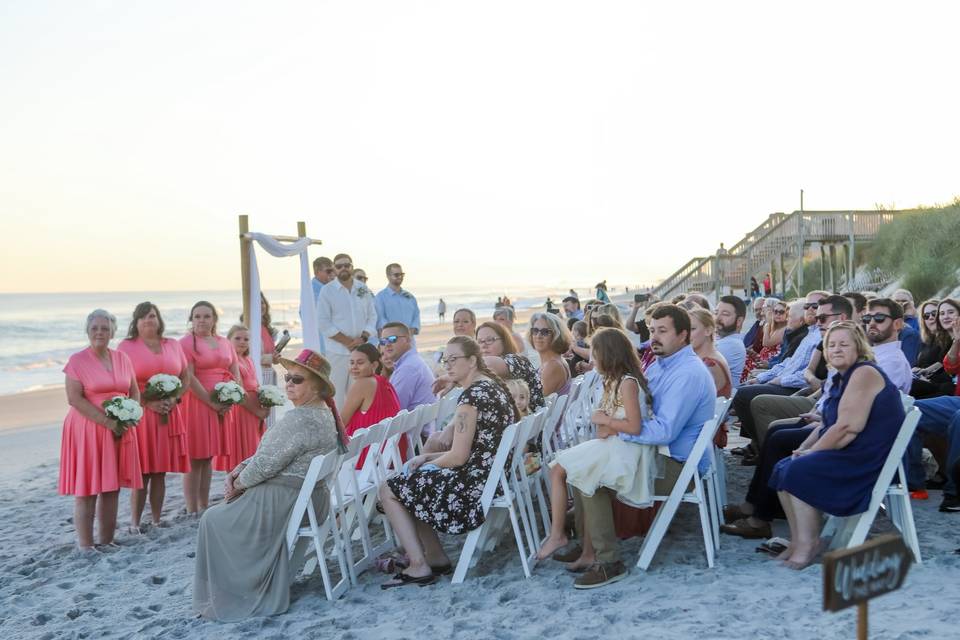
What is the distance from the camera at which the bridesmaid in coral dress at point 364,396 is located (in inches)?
239

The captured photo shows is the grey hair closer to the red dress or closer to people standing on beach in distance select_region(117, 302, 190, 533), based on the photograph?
people standing on beach in distance select_region(117, 302, 190, 533)

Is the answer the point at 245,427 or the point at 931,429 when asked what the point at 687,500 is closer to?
the point at 931,429

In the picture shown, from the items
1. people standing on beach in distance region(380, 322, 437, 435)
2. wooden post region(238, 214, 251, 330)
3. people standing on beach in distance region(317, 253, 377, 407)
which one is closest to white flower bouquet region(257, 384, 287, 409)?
people standing on beach in distance region(380, 322, 437, 435)

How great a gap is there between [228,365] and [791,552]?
456 cm

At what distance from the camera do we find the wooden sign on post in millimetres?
2062

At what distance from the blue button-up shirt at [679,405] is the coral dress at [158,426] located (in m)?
3.56

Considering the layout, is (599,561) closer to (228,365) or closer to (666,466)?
(666,466)

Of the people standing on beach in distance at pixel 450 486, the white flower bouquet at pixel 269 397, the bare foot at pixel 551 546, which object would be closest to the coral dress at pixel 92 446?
the white flower bouquet at pixel 269 397

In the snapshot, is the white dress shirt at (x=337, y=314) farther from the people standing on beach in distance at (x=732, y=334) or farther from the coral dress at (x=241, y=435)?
the people standing on beach in distance at (x=732, y=334)

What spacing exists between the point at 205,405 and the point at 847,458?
15.3 feet

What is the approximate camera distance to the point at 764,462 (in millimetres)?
5566

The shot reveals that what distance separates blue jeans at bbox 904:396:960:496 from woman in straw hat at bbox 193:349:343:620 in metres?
3.79

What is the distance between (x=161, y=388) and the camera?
255 inches

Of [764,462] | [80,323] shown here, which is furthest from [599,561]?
[80,323]
